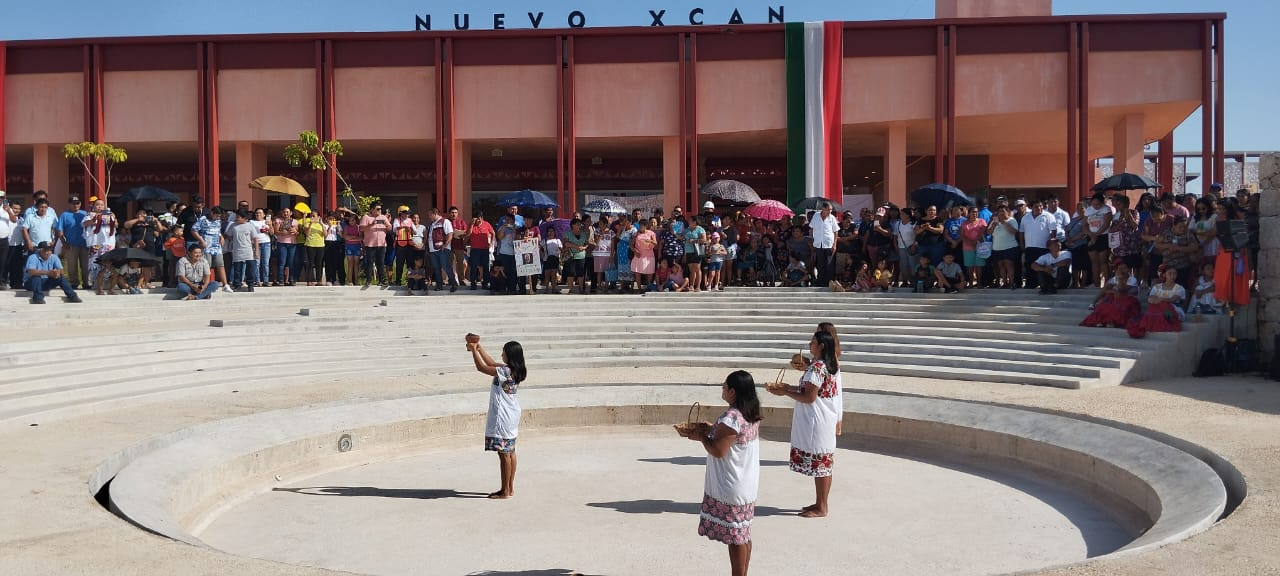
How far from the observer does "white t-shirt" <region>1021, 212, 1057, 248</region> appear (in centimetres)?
1638

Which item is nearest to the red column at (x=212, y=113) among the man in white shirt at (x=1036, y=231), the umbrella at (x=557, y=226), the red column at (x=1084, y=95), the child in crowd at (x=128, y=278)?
the child in crowd at (x=128, y=278)

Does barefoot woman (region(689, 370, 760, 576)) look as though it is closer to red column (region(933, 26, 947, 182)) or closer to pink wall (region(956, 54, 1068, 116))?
red column (region(933, 26, 947, 182))

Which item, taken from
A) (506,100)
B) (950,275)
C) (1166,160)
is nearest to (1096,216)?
(950,275)

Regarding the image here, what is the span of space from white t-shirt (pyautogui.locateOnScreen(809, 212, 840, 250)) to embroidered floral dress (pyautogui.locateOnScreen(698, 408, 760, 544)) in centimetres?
1250

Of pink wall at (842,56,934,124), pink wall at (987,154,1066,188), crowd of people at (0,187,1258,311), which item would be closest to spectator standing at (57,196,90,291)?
crowd of people at (0,187,1258,311)

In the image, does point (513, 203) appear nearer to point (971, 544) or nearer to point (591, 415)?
point (591, 415)

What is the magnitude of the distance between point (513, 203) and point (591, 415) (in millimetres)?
8897

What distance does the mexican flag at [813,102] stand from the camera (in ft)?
84.6

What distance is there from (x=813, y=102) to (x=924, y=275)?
9267 mm

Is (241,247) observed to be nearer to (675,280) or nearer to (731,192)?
(675,280)

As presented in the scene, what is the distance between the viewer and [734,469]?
20.8 ft

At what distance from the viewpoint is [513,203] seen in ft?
66.4

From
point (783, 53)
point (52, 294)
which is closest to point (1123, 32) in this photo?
point (783, 53)

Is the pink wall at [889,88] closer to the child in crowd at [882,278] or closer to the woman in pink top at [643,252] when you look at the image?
the child in crowd at [882,278]
